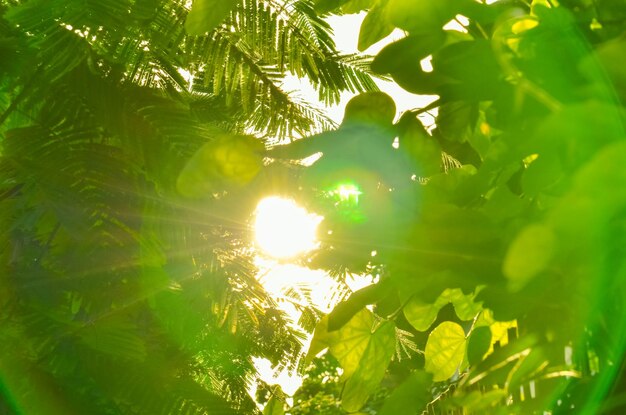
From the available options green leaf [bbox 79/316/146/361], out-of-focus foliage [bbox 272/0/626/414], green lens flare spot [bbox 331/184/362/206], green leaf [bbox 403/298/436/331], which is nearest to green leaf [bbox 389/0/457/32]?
out-of-focus foliage [bbox 272/0/626/414]

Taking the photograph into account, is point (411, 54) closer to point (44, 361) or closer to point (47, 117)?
point (44, 361)

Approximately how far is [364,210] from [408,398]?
0.16 m

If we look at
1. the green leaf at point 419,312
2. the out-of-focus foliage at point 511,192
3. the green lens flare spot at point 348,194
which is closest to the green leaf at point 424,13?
the out-of-focus foliage at point 511,192

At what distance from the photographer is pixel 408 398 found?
52cm

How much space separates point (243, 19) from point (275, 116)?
239mm

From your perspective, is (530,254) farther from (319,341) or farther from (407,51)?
(319,341)

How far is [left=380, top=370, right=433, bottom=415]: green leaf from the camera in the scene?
51 centimetres

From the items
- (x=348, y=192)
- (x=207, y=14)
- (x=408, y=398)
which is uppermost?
(x=207, y=14)

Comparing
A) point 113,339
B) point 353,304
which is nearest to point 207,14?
point 353,304

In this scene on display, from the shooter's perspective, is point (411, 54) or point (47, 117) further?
point (47, 117)

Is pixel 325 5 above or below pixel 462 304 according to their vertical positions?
above

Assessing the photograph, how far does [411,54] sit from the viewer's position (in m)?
0.44

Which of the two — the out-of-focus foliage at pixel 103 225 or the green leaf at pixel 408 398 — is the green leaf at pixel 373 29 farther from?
the green leaf at pixel 408 398

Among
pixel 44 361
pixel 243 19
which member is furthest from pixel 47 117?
pixel 243 19
